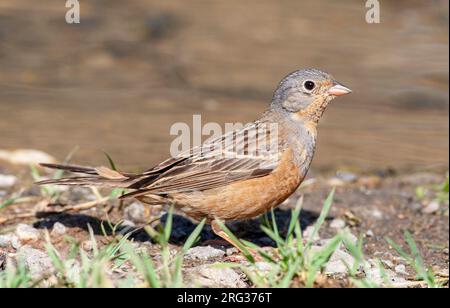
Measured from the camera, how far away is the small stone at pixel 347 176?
28.8ft

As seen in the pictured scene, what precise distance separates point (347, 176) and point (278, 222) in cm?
198

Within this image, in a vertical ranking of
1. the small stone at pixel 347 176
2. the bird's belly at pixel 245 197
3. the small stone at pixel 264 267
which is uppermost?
the bird's belly at pixel 245 197

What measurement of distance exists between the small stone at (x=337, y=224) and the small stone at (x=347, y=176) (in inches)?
61.1

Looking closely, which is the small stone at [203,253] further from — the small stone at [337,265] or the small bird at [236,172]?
the small stone at [337,265]

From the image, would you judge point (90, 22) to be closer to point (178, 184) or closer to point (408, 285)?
point (178, 184)

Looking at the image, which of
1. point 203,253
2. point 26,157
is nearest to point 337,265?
point 203,253

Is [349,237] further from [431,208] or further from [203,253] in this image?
[431,208]

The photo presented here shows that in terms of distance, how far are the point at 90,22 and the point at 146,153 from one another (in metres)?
5.21

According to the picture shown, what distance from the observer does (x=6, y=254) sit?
543cm

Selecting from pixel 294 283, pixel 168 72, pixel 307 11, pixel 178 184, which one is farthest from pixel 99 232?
pixel 307 11

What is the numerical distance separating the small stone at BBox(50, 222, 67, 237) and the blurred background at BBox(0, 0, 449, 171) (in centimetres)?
255

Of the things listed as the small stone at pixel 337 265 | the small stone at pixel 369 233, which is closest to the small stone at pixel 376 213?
the small stone at pixel 369 233

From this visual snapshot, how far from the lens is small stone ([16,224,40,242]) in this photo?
582 cm

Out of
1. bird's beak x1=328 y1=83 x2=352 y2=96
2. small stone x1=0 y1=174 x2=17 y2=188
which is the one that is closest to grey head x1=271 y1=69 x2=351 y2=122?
bird's beak x1=328 y1=83 x2=352 y2=96
